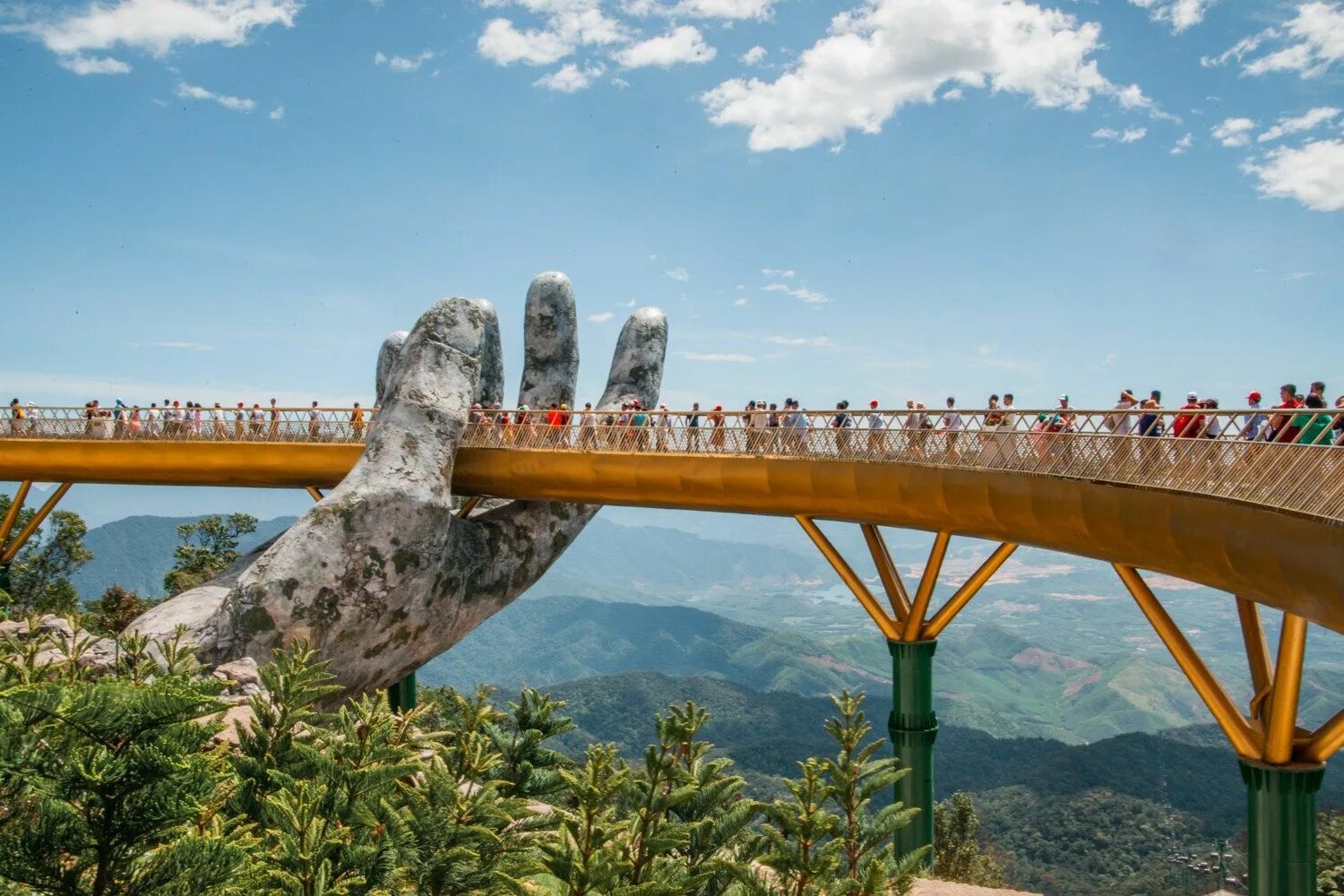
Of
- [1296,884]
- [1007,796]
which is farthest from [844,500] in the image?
[1007,796]

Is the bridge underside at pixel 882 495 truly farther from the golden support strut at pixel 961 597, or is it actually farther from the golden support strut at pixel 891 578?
the golden support strut at pixel 961 597

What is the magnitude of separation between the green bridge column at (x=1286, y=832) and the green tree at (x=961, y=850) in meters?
26.5

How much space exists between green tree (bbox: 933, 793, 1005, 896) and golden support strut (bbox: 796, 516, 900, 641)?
22.3 metres

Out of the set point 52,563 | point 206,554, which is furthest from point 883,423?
point 52,563

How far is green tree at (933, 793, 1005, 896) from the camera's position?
135 feet

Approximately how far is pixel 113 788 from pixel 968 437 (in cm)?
1222

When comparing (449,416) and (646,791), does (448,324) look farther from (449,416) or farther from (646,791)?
(646,791)

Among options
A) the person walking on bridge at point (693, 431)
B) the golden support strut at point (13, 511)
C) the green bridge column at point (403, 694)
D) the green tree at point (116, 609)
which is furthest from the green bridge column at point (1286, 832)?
the green tree at point (116, 609)

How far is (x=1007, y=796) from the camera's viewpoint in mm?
107750

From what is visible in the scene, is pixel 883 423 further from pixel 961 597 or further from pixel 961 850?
pixel 961 850

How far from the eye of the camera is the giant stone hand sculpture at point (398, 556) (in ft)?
66.7

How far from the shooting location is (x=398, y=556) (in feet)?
70.1

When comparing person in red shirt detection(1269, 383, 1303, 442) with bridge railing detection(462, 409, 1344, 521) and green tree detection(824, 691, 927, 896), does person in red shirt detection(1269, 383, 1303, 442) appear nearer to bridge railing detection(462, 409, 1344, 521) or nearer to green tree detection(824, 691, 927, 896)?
bridge railing detection(462, 409, 1344, 521)

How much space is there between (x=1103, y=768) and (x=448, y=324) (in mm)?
113305
